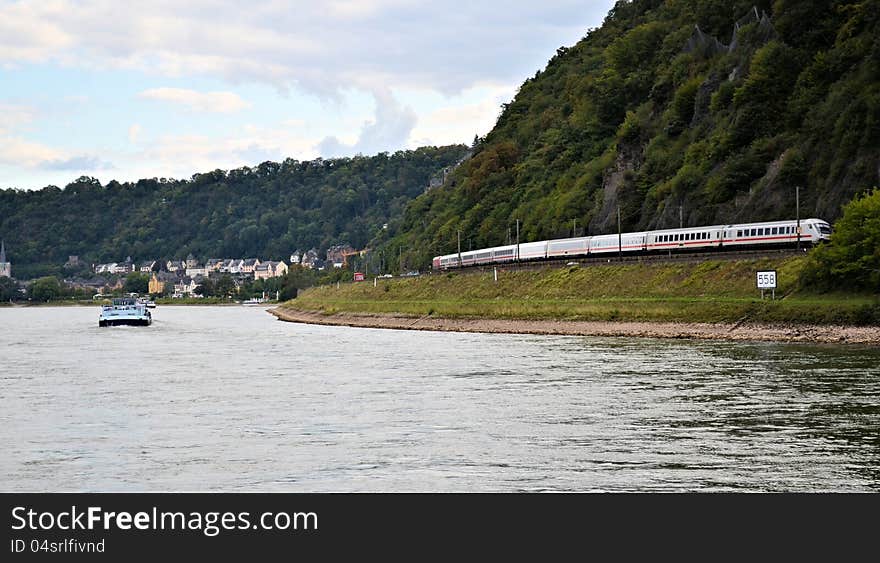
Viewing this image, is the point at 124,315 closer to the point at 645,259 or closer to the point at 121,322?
the point at 121,322

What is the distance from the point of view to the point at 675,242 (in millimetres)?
114062

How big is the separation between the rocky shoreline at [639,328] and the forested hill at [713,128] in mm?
26471

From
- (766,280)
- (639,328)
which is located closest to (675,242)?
(639,328)

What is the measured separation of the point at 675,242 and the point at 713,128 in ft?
72.1

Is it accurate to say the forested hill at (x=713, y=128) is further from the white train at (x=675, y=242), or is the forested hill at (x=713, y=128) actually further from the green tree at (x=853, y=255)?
the green tree at (x=853, y=255)

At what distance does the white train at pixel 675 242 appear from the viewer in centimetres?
9725

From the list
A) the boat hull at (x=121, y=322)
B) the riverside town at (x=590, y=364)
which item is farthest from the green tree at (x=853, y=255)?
the boat hull at (x=121, y=322)

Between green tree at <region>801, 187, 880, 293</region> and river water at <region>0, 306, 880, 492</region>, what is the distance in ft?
44.6

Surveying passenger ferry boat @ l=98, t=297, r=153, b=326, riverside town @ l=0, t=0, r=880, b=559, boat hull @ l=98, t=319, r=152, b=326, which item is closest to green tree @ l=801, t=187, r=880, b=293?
riverside town @ l=0, t=0, r=880, b=559

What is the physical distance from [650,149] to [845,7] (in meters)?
30.0

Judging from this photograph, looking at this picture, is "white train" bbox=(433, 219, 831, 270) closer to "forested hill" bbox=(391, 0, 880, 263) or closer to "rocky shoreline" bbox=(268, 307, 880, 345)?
"forested hill" bbox=(391, 0, 880, 263)

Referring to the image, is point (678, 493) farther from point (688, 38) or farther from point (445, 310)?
point (688, 38)

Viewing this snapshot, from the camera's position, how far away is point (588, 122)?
173 metres
